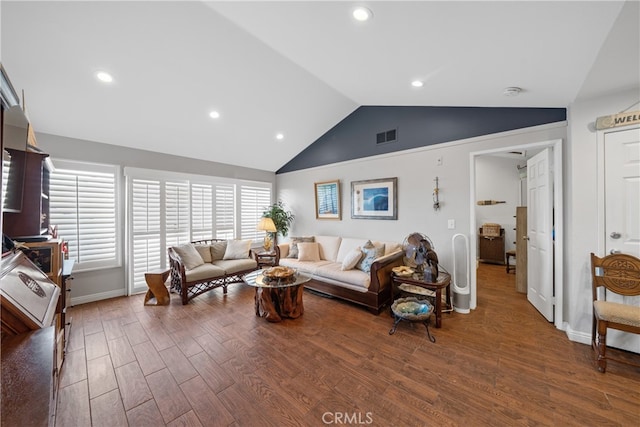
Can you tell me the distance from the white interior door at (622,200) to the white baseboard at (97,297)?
596cm

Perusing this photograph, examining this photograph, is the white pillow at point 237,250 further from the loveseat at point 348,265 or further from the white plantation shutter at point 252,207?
the white plantation shutter at point 252,207

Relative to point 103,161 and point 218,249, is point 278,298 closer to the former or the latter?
point 218,249

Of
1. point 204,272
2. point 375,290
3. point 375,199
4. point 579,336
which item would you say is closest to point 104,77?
point 204,272

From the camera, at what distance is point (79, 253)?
135 inches

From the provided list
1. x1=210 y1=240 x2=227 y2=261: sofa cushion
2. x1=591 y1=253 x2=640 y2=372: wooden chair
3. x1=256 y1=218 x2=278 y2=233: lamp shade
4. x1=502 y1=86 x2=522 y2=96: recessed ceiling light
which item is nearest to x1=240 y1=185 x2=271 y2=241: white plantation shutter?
x1=256 y1=218 x2=278 y2=233: lamp shade

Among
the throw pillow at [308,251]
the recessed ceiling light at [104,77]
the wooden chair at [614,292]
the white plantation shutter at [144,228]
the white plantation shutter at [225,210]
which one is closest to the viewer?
the wooden chair at [614,292]

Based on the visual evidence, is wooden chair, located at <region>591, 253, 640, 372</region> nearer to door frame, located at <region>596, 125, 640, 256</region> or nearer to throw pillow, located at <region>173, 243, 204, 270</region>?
door frame, located at <region>596, 125, 640, 256</region>

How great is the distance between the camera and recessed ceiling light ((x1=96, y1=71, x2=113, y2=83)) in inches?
98.9

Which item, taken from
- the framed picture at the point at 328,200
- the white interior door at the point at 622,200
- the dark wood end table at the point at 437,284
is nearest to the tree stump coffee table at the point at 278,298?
the dark wood end table at the point at 437,284

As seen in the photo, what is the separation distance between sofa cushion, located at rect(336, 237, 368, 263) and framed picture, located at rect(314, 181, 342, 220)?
571mm

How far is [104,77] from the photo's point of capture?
2561mm

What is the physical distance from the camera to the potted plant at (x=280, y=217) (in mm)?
5406

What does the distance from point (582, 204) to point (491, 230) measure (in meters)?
3.85

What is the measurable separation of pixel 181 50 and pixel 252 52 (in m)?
0.68
